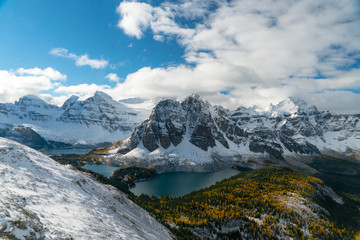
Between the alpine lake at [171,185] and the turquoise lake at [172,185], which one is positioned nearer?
the alpine lake at [171,185]

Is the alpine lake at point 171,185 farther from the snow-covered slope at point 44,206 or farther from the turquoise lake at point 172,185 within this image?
the snow-covered slope at point 44,206

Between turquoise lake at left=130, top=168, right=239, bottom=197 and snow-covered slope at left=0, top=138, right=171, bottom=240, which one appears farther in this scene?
turquoise lake at left=130, top=168, right=239, bottom=197

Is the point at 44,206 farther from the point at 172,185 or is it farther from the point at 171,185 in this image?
the point at 172,185

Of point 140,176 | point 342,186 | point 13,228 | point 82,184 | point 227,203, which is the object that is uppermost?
point 13,228

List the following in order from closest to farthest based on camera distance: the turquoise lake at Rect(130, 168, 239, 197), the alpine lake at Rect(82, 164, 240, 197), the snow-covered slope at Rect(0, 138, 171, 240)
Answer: the snow-covered slope at Rect(0, 138, 171, 240) < the alpine lake at Rect(82, 164, 240, 197) < the turquoise lake at Rect(130, 168, 239, 197)

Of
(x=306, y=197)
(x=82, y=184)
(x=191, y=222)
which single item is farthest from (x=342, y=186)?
→ (x=82, y=184)

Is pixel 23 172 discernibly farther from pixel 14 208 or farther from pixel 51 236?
pixel 51 236

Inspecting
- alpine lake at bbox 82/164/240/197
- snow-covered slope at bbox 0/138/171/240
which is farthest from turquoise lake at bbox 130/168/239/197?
snow-covered slope at bbox 0/138/171/240

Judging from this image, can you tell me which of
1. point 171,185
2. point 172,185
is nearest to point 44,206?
point 171,185

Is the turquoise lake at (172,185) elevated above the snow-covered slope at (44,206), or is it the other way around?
the snow-covered slope at (44,206)

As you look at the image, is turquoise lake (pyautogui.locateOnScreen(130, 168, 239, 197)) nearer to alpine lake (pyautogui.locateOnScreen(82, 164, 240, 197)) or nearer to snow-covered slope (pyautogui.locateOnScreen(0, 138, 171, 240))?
alpine lake (pyautogui.locateOnScreen(82, 164, 240, 197))

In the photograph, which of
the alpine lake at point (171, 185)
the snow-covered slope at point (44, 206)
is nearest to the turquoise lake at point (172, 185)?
the alpine lake at point (171, 185)
